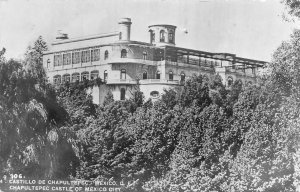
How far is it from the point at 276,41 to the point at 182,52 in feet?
93.2

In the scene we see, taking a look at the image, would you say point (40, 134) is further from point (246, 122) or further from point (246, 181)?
point (246, 122)

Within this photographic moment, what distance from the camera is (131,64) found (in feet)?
186

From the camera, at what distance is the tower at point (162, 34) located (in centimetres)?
5379

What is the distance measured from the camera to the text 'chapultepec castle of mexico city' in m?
54.8

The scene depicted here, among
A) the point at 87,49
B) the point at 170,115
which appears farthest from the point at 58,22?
the point at 87,49

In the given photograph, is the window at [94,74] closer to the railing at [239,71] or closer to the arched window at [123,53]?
the arched window at [123,53]

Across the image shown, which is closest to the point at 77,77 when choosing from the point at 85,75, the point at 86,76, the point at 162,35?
the point at 85,75

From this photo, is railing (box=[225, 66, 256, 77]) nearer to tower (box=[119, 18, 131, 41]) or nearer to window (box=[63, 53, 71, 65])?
tower (box=[119, 18, 131, 41])

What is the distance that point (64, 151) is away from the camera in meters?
20.9

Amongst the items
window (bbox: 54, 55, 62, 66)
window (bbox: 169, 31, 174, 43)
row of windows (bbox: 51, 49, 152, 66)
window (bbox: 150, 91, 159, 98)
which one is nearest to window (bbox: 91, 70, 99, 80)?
row of windows (bbox: 51, 49, 152, 66)

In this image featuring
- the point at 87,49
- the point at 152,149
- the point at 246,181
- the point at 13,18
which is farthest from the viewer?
the point at 87,49

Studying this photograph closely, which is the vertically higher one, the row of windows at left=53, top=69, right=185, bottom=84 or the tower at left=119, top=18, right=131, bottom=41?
the tower at left=119, top=18, right=131, bottom=41

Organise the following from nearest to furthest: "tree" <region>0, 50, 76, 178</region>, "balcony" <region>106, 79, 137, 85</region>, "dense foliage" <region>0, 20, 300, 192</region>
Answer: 1. "tree" <region>0, 50, 76, 178</region>
2. "dense foliage" <region>0, 20, 300, 192</region>
3. "balcony" <region>106, 79, 137, 85</region>

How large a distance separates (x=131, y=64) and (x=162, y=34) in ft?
14.8
